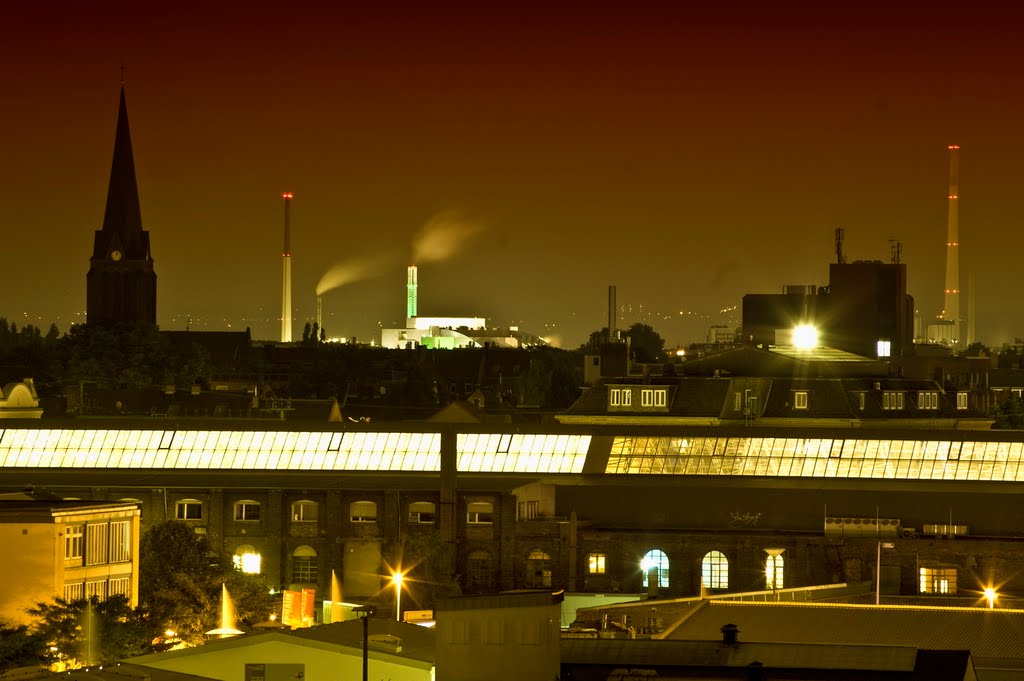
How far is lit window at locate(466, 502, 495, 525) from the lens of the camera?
3514 inches

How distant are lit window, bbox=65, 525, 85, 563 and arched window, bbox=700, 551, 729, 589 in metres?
26.5

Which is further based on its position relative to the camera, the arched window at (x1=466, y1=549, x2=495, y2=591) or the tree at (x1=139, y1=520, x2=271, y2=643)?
the arched window at (x1=466, y1=549, x2=495, y2=591)

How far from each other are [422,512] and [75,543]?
23.7 meters

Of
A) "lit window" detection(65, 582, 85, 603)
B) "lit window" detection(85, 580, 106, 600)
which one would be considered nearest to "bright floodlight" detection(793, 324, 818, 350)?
"lit window" detection(85, 580, 106, 600)

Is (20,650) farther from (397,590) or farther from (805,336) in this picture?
(805,336)

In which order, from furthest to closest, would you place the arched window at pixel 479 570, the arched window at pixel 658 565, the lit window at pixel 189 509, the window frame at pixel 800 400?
the window frame at pixel 800 400, the lit window at pixel 189 509, the arched window at pixel 479 570, the arched window at pixel 658 565

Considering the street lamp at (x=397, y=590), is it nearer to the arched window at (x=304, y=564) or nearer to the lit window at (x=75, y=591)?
the arched window at (x=304, y=564)

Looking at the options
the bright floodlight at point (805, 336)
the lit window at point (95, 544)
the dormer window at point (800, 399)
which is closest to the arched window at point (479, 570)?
the lit window at point (95, 544)

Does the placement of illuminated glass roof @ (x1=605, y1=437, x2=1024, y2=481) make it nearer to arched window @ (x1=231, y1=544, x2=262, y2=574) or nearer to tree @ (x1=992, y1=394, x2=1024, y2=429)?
arched window @ (x1=231, y1=544, x2=262, y2=574)

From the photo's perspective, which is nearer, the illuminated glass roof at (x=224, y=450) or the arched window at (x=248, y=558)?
the arched window at (x=248, y=558)

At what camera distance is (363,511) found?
3553 inches

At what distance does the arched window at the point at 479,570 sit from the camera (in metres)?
88.6

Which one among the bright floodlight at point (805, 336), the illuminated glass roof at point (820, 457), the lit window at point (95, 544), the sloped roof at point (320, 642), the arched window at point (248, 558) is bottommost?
the sloped roof at point (320, 642)

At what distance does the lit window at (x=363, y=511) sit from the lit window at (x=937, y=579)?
21.9 meters
